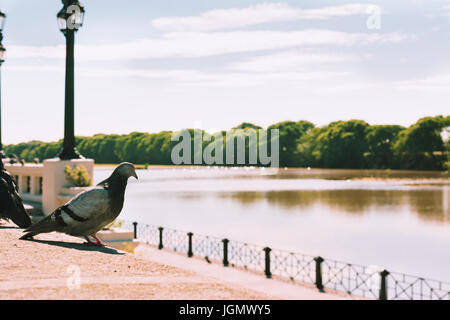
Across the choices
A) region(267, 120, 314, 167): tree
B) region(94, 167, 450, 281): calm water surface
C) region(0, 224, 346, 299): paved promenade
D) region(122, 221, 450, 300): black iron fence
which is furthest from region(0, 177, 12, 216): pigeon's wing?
region(267, 120, 314, 167): tree

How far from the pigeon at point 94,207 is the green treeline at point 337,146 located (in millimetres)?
106965

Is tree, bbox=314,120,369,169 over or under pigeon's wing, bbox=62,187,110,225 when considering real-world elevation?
over

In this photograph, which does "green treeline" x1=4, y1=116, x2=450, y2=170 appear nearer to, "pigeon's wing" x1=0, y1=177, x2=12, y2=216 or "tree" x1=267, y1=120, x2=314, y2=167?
"tree" x1=267, y1=120, x2=314, y2=167

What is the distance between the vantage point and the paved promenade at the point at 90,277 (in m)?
5.91

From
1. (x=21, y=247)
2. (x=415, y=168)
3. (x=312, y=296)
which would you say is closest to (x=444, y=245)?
(x=312, y=296)

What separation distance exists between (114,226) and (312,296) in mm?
6108

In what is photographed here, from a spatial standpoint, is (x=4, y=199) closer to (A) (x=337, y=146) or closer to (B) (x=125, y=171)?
(B) (x=125, y=171)

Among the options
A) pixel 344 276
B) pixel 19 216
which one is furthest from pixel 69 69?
pixel 344 276

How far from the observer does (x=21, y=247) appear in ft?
28.4

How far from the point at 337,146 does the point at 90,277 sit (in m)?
136

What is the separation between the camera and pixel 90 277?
6.64 meters

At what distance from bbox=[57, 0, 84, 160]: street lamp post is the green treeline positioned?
101 m

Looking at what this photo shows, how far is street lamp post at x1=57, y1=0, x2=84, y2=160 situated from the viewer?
15.9 metres
